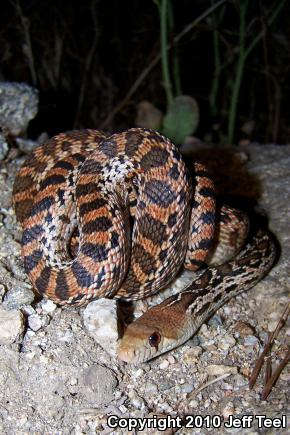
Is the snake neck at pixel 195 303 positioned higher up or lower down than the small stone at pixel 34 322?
lower down

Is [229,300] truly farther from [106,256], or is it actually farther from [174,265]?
[106,256]

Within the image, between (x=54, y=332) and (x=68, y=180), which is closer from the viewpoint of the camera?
(x=54, y=332)

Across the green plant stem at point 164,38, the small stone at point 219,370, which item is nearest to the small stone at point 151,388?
the small stone at point 219,370

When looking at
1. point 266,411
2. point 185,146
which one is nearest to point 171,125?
point 185,146

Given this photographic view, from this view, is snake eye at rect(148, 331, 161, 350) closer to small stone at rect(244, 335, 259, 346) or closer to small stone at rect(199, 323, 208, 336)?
small stone at rect(199, 323, 208, 336)

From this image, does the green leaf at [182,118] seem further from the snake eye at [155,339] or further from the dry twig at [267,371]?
the snake eye at [155,339]

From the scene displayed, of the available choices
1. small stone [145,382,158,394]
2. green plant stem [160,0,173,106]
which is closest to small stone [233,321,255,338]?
small stone [145,382,158,394]

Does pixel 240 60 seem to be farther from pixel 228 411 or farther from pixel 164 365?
pixel 228 411
